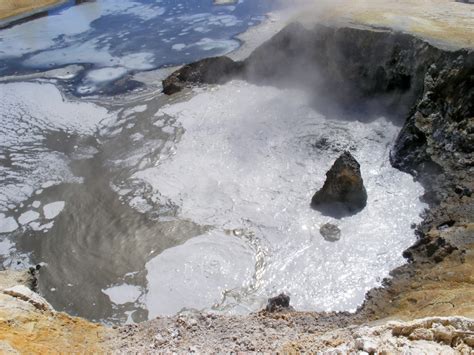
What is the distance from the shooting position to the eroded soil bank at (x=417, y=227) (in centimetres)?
506

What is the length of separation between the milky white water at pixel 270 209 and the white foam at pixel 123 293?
1.04 ft

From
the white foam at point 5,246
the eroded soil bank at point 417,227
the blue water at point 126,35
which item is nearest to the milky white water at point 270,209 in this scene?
the eroded soil bank at point 417,227

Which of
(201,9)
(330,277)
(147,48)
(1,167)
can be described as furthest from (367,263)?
(201,9)

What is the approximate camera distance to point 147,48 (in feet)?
68.2

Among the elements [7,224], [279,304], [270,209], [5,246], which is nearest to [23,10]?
[7,224]

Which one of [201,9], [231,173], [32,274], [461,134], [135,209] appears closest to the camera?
[32,274]

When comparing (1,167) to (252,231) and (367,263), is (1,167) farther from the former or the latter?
(367,263)

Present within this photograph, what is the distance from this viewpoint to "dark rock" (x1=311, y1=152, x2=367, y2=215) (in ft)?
32.3

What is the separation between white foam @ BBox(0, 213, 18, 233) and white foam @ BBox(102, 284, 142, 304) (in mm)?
3499

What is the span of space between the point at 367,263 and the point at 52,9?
2784 centimetres

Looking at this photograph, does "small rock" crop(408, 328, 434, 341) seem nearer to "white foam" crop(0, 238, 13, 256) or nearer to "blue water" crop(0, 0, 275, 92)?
"white foam" crop(0, 238, 13, 256)

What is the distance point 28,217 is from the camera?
10914mm

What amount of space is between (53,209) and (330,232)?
7.06 meters

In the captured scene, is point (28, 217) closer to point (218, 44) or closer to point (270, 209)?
point (270, 209)
